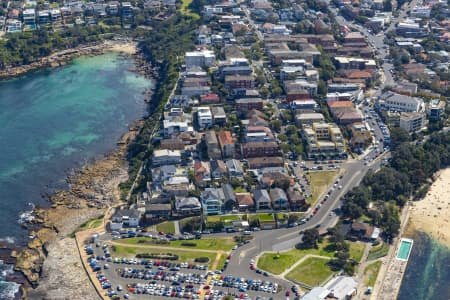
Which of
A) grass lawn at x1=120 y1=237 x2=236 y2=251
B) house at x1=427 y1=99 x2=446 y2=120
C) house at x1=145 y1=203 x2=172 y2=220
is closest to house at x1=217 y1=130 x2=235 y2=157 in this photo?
house at x1=145 y1=203 x2=172 y2=220

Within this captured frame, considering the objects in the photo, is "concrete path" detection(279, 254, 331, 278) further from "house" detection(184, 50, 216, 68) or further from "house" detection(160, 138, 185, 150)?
"house" detection(184, 50, 216, 68)

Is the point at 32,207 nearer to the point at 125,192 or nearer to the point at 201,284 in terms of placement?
the point at 125,192

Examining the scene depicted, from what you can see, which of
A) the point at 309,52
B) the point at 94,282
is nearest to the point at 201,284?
the point at 94,282

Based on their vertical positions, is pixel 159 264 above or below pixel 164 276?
above

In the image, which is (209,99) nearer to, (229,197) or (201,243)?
(229,197)

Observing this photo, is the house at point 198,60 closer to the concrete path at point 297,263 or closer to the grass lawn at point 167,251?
the grass lawn at point 167,251

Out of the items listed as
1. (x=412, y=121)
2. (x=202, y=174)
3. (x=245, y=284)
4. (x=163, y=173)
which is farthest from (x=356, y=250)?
(x=412, y=121)
